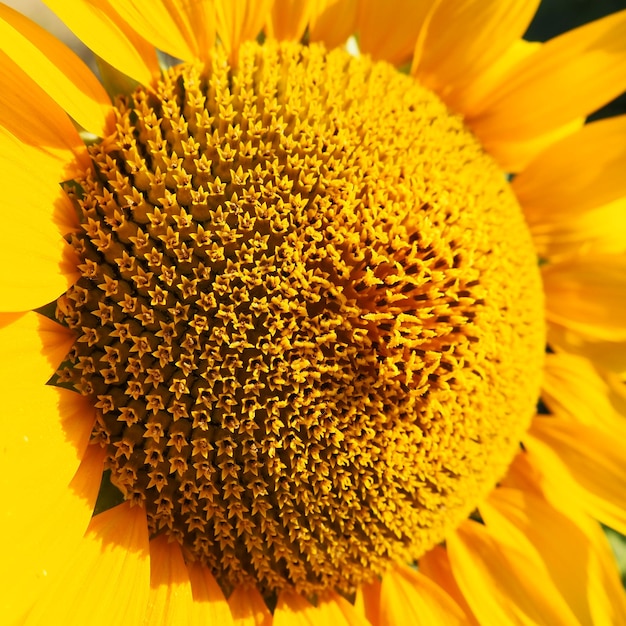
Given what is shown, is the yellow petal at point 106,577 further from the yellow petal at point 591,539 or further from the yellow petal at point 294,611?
the yellow petal at point 591,539

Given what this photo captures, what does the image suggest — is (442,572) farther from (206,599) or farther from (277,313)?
(277,313)

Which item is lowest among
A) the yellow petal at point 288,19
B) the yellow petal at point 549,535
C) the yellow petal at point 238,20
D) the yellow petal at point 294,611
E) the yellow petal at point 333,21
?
the yellow petal at point 294,611

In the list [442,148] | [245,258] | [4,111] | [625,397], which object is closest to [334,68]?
[442,148]

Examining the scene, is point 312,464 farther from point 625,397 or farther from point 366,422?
point 625,397

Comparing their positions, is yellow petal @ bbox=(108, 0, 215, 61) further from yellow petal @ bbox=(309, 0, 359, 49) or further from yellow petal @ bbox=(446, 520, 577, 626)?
yellow petal @ bbox=(446, 520, 577, 626)

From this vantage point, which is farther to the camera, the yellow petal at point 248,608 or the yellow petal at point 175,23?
the yellow petal at point 248,608

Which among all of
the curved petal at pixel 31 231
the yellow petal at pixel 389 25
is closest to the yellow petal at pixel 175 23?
the curved petal at pixel 31 231

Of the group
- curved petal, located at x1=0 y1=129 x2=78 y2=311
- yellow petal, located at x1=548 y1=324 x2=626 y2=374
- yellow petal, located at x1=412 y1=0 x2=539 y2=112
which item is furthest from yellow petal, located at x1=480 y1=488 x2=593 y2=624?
curved petal, located at x1=0 y1=129 x2=78 y2=311
